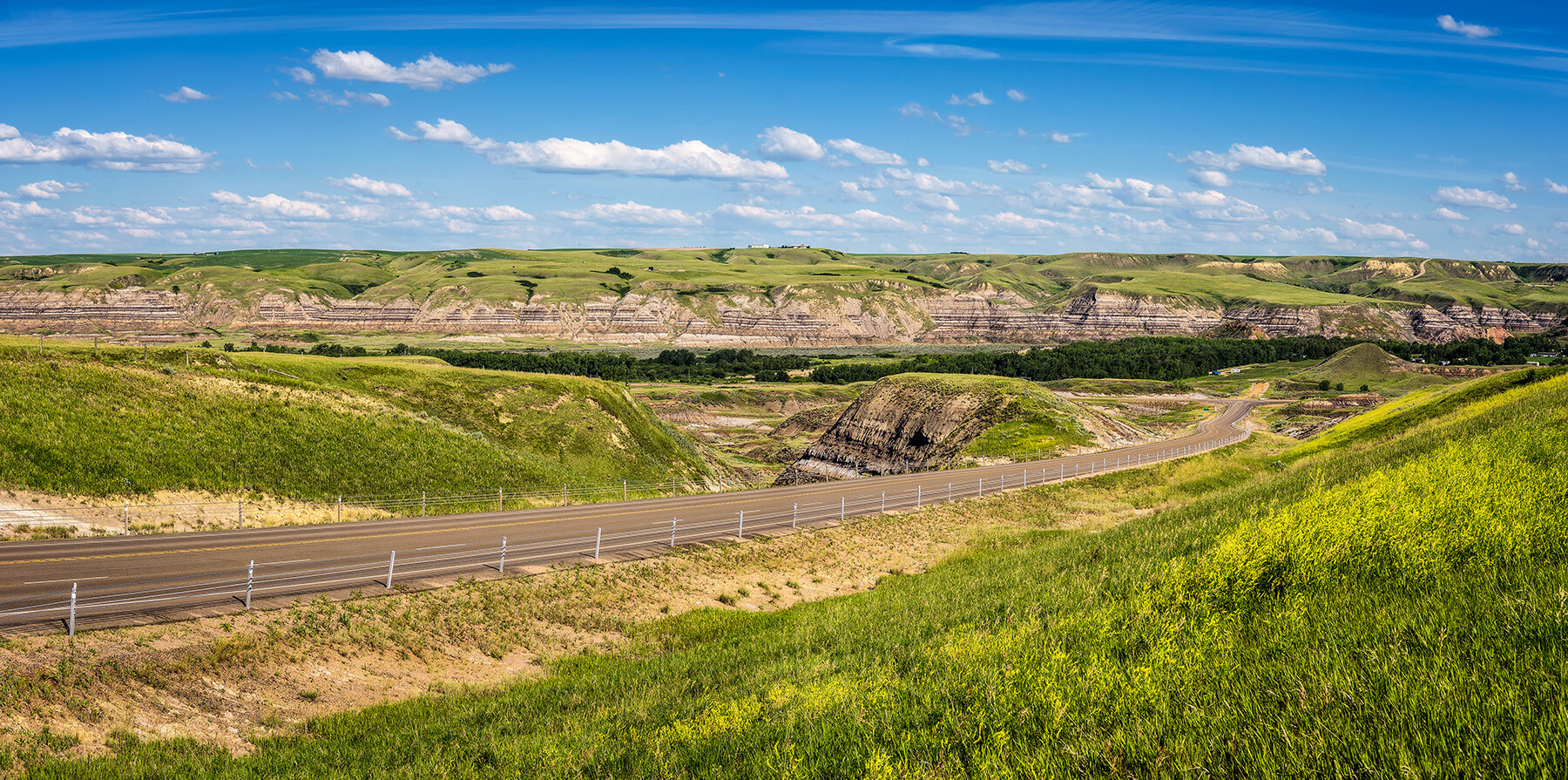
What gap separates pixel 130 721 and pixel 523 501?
30896 mm

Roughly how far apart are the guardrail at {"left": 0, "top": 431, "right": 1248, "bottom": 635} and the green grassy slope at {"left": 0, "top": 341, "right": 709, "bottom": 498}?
629 inches

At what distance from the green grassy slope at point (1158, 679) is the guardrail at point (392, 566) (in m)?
7.22

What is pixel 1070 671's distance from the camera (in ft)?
24.7

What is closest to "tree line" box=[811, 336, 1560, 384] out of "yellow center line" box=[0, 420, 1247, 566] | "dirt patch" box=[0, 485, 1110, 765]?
"yellow center line" box=[0, 420, 1247, 566]

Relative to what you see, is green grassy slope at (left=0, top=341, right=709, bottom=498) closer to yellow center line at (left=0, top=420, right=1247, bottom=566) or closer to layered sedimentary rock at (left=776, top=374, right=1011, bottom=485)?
yellow center line at (left=0, top=420, right=1247, bottom=566)

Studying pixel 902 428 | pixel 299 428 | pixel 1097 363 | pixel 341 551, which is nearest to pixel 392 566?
pixel 341 551

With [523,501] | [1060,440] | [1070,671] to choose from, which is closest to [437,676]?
[1070,671]

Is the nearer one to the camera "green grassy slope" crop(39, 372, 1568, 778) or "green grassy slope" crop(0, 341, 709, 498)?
"green grassy slope" crop(39, 372, 1568, 778)

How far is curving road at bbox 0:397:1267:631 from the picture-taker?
19031 mm

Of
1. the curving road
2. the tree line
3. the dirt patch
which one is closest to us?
the dirt patch

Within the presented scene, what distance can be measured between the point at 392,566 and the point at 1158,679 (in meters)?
19.9

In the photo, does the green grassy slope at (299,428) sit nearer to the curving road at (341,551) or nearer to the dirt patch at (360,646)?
the curving road at (341,551)

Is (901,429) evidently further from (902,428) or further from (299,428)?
(299,428)

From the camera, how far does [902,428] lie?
90.7 m
